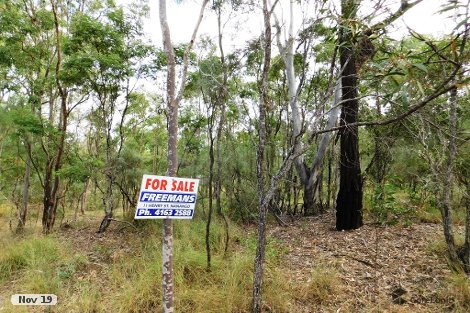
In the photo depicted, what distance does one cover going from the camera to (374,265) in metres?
4.33

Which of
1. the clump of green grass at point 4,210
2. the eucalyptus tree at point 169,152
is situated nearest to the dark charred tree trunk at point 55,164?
the eucalyptus tree at point 169,152

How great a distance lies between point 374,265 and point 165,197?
3.43 m

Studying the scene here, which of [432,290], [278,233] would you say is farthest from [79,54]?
[432,290]

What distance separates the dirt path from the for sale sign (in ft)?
6.81

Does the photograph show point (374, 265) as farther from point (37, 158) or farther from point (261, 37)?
point (37, 158)

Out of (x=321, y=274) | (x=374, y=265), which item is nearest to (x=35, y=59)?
(x=321, y=274)

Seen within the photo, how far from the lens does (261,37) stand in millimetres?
4305

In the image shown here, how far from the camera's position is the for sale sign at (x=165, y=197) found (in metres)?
2.40

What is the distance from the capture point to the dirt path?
348cm

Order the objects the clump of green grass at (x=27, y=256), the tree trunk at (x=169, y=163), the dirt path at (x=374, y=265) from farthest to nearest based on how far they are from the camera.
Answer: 1. the clump of green grass at (x=27, y=256)
2. the dirt path at (x=374, y=265)
3. the tree trunk at (x=169, y=163)

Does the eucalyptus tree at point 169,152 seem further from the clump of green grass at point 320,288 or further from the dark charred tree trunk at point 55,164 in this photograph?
the dark charred tree trunk at point 55,164

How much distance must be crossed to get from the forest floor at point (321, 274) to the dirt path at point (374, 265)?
0.01 meters
